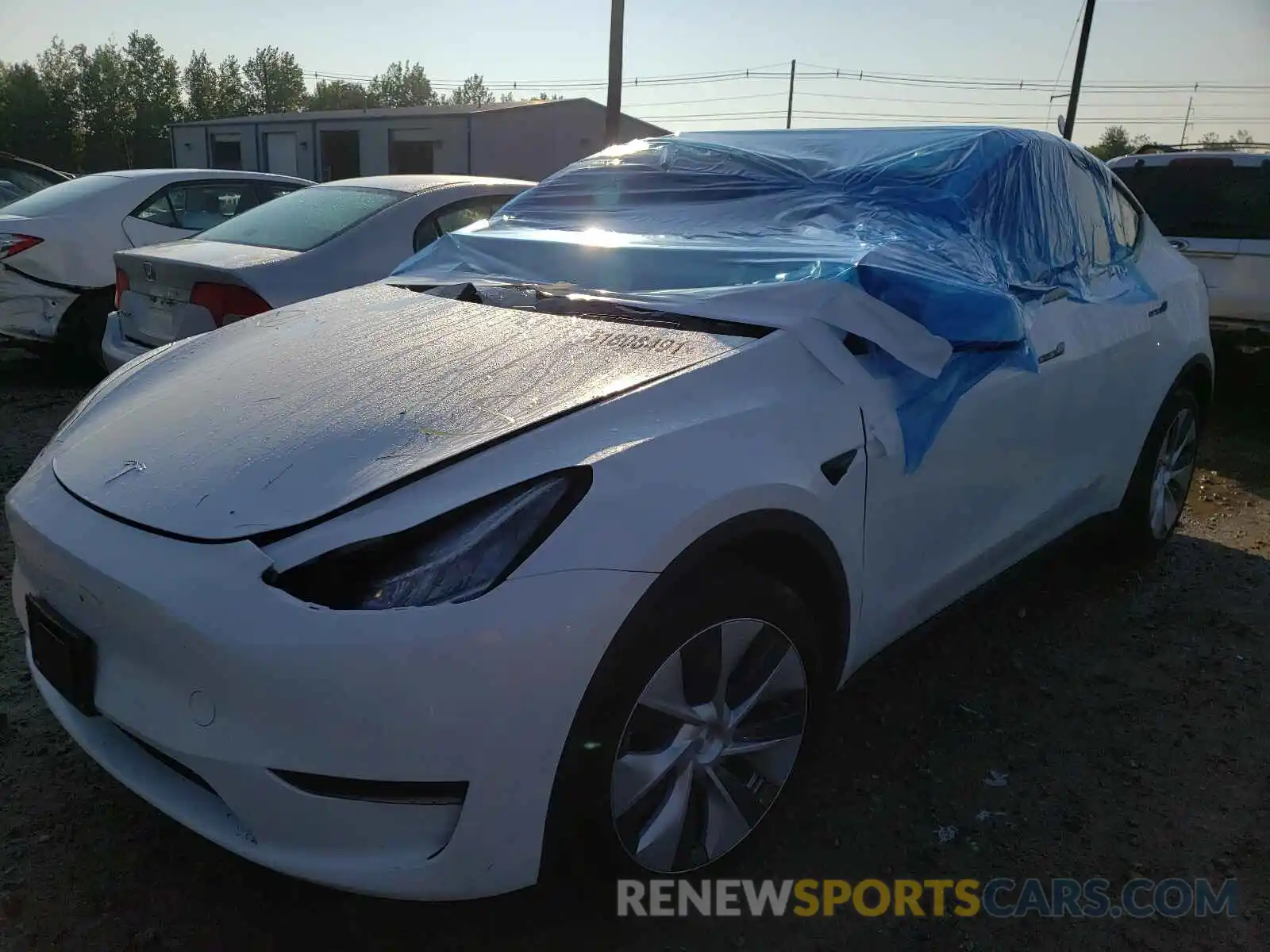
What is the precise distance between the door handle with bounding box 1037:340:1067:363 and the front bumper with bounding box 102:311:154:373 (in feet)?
13.1

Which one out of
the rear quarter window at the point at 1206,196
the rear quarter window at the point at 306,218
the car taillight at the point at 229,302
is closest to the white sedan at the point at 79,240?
the rear quarter window at the point at 306,218

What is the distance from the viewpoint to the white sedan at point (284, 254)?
14.2 feet

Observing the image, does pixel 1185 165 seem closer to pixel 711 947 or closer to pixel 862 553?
pixel 862 553

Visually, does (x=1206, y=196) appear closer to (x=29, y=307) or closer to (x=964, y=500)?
(x=964, y=500)

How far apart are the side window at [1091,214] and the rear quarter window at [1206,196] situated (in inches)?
139

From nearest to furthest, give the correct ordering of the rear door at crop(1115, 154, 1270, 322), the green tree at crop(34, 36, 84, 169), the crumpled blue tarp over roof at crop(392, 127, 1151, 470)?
the crumpled blue tarp over roof at crop(392, 127, 1151, 470), the rear door at crop(1115, 154, 1270, 322), the green tree at crop(34, 36, 84, 169)

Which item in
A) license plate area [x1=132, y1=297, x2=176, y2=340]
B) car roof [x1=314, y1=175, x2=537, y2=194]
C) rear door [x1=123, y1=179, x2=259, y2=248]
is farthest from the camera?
rear door [x1=123, y1=179, x2=259, y2=248]

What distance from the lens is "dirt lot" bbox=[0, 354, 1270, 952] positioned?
6.85ft

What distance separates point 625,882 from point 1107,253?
305 cm

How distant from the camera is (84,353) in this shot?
21.0 feet

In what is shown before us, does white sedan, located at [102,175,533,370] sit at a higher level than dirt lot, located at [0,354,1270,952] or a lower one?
higher

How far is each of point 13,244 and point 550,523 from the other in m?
5.96

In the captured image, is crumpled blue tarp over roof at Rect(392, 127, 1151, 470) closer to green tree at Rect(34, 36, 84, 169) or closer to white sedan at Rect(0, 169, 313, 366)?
white sedan at Rect(0, 169, 313, 366)

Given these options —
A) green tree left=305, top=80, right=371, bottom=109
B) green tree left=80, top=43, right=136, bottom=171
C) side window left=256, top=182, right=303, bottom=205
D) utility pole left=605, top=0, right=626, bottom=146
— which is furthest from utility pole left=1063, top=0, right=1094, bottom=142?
green tree left=305, top=80, right=371, bottom=109
